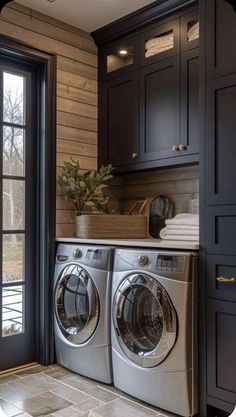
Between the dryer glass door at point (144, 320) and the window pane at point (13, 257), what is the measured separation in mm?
884

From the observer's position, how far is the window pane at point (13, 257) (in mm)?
2961

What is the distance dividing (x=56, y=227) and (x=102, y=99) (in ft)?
3.76

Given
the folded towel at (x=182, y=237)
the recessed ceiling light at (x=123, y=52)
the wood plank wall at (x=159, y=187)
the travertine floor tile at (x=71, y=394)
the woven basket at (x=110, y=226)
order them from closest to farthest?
the travertine floor tile at (x=71, y=394) < the folded towel at (x=182, y=237) < the woven basket at (x=110, y=226) < the wood plank wall at (x=159, y=187) < the recessed ceiling light at (x=123, y=52)

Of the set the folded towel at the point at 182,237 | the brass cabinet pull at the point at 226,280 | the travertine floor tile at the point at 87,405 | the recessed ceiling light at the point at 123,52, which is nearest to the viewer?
the brass cabinet pull at the point at 226,280

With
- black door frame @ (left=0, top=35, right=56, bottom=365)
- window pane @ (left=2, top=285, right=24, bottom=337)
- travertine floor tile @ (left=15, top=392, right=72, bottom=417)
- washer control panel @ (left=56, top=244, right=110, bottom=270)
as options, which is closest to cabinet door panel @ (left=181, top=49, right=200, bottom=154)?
washer control panel @ (left=56, top=244, right=110, bottom=270)

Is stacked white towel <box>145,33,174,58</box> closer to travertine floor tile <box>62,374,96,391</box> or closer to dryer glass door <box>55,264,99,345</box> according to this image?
dryer glass door <box>55,264,99,345</box>

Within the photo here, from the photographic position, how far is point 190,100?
2699mm

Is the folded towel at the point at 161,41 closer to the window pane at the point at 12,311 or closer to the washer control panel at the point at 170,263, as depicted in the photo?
the washer control panel at the point at 170,263

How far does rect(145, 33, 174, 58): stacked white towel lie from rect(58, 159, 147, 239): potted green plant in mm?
908

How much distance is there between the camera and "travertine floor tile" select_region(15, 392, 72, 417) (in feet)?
7.60

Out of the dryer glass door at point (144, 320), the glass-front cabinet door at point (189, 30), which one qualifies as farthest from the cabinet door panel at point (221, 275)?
the glass-front cabinet door at point (189, 30)

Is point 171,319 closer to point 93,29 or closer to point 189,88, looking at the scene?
point 189,88

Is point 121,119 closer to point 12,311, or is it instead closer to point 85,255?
point 85,255

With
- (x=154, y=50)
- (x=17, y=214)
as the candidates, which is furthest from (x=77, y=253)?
(x=154, y=50)
